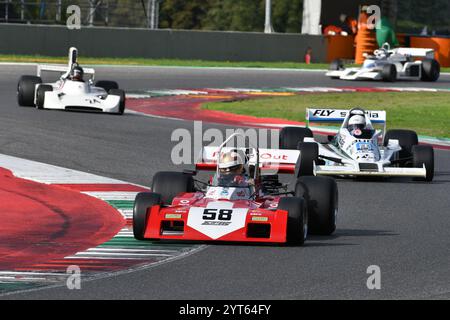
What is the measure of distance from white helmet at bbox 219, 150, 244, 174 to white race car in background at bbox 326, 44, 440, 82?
94.0 feet

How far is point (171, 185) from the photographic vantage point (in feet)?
44.7

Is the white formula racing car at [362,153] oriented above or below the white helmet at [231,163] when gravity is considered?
below

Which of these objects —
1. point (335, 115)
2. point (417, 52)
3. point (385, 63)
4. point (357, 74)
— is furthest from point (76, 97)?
point (417, 52)

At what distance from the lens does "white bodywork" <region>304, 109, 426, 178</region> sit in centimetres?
1781

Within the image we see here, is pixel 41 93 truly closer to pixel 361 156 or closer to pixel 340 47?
pixel 361 156

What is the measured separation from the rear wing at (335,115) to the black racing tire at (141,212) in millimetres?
6931

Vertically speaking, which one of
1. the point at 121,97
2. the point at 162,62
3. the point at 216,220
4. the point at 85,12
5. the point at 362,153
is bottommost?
the point at 162,62

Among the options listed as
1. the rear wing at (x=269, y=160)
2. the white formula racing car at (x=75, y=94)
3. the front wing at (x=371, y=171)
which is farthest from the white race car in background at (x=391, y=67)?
Answer: the rear wing at (x=269, y=160)

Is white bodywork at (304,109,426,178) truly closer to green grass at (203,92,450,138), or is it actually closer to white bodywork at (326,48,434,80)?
green grass at (203,92,450,138)

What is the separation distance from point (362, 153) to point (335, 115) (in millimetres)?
1440

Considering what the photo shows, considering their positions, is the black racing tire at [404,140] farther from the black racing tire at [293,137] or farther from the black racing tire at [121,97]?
the black racing tire at [121,97]

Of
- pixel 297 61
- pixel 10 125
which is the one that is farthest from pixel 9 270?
pixel 297 61

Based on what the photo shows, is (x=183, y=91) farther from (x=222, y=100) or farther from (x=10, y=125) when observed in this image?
(x=10, y=125)

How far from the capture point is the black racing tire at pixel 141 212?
491 inches
